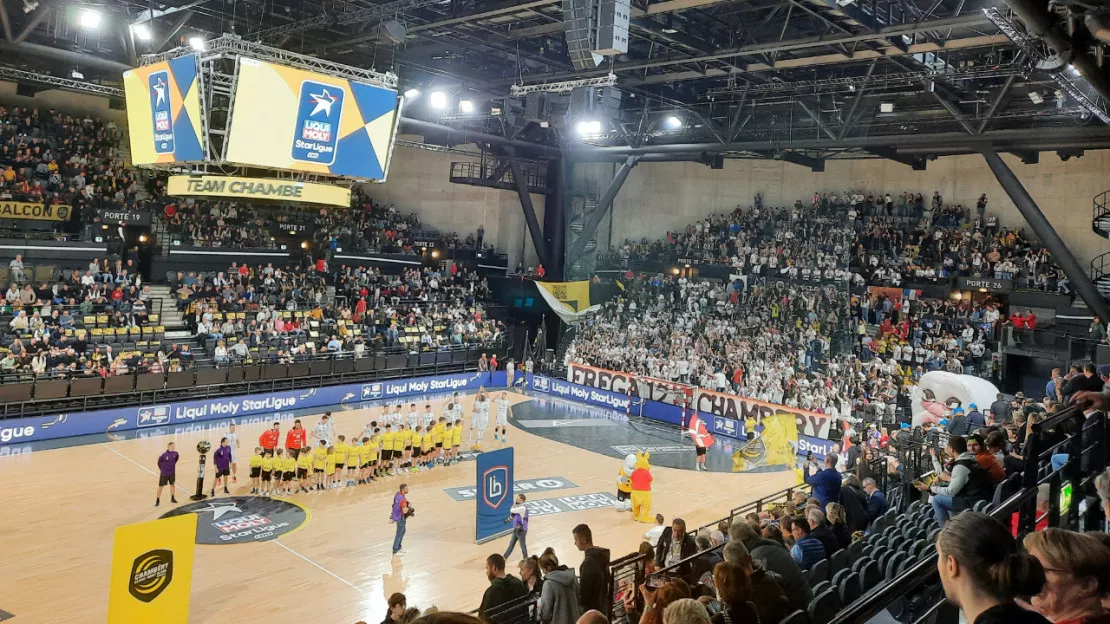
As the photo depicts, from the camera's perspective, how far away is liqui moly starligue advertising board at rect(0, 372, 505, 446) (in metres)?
19.3

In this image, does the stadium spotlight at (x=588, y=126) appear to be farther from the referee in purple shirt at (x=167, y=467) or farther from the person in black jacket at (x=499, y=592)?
the person in black jacket at (x=499, y=592)

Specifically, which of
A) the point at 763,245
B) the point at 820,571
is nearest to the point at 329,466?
the point at 820,571

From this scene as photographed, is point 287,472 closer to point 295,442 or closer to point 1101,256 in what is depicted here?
point 295,442

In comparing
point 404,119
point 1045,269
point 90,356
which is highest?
point 404,119

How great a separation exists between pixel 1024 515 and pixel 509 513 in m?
10.3

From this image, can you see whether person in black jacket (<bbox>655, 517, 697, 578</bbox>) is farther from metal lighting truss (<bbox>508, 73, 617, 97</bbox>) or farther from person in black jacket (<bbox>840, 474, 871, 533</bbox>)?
metal lighting truss (<bbox>508, 73, 617, 97</bbox>)

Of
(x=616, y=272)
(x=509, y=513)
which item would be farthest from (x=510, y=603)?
(x=616, y=272)

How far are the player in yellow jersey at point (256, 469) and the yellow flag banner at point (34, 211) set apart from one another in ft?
49.9

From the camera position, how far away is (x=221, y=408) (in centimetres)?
2300

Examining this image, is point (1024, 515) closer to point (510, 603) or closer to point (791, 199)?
point (510, 603)

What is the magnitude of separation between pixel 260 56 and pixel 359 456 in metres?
8.73

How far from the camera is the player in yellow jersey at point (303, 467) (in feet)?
53.3

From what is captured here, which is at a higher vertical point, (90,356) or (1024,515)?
(1024,515)

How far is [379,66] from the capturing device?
81.3ft
